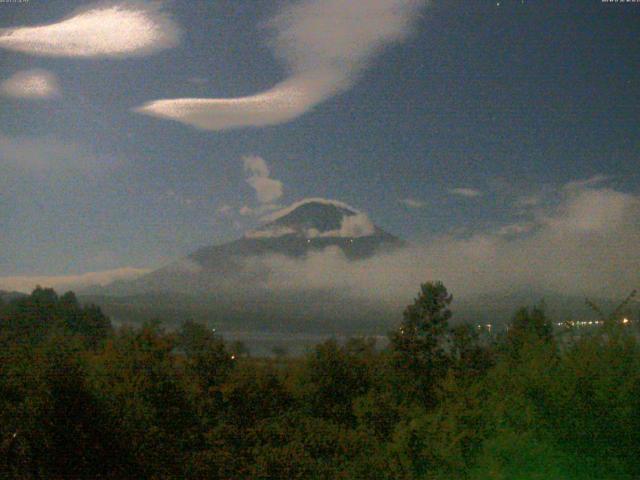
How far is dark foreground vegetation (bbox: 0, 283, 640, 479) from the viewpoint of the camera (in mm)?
6148

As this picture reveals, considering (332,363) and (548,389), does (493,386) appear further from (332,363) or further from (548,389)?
(332,363)

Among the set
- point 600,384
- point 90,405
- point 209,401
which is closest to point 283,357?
point 209,401

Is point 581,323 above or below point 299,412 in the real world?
above

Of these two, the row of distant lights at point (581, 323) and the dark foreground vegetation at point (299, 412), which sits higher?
the row of distant lights at point (581, 323)

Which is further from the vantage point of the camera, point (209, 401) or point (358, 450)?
point (209, 401)

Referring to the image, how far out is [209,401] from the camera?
57.5 ft

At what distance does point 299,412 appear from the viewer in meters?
19.7

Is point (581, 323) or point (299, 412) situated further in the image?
point (299, 412)

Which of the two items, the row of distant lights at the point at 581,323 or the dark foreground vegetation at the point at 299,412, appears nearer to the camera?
the dark foreground vegetation at the point at 299,412

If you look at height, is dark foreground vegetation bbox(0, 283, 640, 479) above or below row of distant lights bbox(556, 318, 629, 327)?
below

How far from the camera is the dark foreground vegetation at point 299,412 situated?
6.15 metres

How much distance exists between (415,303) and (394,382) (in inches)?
226

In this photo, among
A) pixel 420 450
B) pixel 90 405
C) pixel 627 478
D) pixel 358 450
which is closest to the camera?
pixel 627 478

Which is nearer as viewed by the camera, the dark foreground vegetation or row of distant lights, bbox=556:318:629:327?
the dark foreground vegetation
